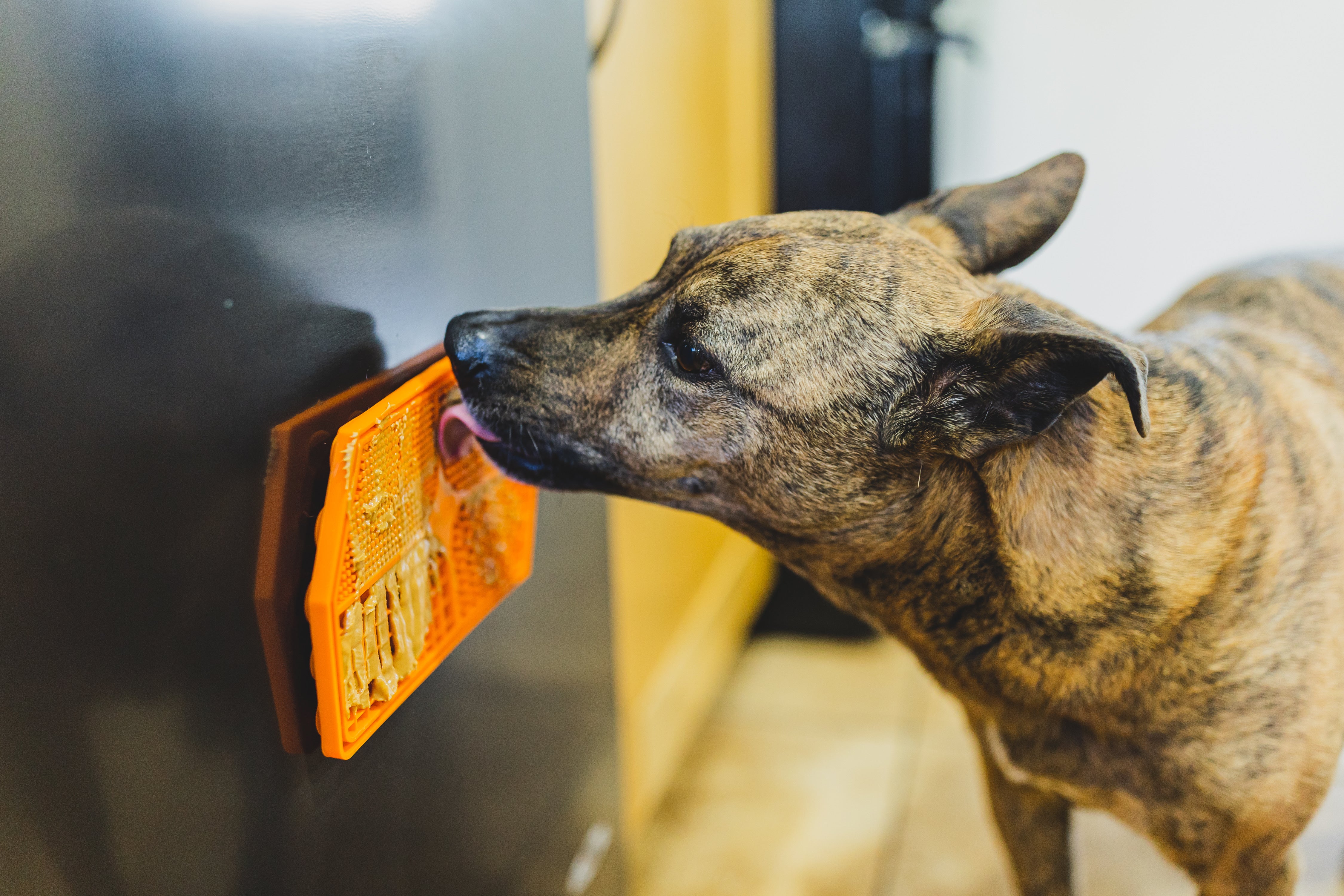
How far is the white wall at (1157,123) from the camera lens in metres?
2.28

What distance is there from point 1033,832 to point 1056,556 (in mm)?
656

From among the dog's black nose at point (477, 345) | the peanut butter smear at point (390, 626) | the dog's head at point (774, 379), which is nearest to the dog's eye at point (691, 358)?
the dog's head at point (774, 379)

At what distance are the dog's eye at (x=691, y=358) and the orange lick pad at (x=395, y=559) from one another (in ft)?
0.69

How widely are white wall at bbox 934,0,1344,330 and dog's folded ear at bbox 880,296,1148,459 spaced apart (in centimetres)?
159

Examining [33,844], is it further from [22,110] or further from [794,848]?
[794,848]

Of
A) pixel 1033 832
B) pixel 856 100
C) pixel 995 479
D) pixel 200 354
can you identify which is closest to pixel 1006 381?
pixel 995 479

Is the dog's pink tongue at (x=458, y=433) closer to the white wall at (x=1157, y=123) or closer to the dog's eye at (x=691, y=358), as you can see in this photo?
the dog's eye at (x=691, y=358)

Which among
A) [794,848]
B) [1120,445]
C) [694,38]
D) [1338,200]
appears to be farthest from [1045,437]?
[1338,200]

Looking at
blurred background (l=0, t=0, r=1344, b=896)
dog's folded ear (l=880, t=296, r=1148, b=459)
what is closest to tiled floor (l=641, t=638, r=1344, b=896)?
blurred background (l=0, t=0, r=1344, b=896)

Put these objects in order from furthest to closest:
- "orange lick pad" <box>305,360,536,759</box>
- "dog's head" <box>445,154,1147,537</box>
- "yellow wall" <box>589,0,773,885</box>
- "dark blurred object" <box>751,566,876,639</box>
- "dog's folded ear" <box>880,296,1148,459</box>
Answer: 1. "dark blurred object" <box>751,566,876,639</box>
2. "yellow wall" <box>589,0,773,885</box>
3. "dog's head" <box>445,154,1147,537</box>
4. "dog's folded ear" <box>880,296,1148,459</box>
5. "orange lick pad" <box>305,360,536,759</box>

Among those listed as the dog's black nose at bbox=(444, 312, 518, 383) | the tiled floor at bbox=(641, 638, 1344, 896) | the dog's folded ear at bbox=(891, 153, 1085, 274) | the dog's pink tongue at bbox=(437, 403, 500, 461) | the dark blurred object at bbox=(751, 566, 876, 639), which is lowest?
the tiled floor at bbox=(641, 638, 1344, 896)

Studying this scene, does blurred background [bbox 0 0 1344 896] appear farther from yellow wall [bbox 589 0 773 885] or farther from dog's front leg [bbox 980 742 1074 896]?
dog's front leg [bbox 980 742 1074 896]

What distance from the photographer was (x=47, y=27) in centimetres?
45

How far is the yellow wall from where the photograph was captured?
159cm
